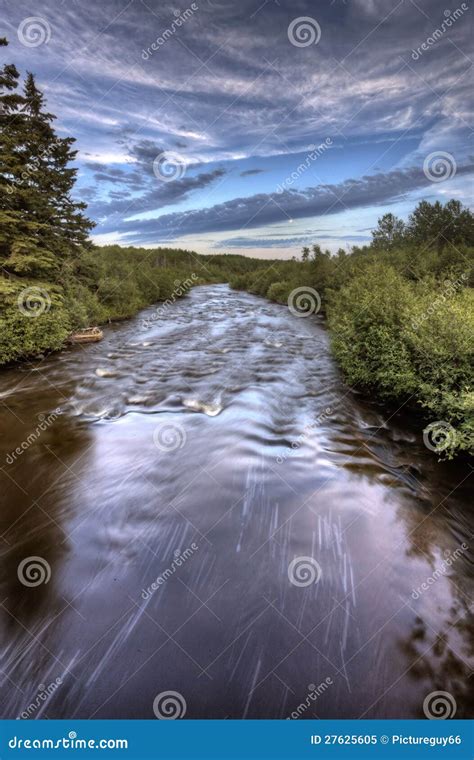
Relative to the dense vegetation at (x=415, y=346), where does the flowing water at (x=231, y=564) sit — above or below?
below

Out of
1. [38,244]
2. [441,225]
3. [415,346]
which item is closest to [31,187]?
[38,244]

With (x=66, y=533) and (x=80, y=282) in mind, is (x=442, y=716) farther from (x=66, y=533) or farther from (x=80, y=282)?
(x=80, y=282)

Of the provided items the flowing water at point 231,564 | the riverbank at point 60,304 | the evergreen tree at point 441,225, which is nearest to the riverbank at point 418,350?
the flowing water at point 231,564

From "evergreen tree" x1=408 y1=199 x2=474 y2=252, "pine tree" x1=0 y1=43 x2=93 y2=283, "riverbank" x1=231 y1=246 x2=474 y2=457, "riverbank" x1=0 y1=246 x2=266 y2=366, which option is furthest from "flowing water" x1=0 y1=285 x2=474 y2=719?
"evergreen tree" x1=408 y1=199 x2=474 y2=252

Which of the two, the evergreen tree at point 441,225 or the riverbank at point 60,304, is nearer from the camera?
the riverbank at point 60,304

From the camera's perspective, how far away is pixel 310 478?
802 centimetres

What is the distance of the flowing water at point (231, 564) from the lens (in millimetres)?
4152

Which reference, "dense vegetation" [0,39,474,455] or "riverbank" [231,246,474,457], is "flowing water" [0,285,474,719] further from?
"dense vegetation" [0,39,474,455]

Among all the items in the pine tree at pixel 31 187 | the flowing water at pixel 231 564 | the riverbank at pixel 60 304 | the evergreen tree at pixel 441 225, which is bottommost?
the flowing water at pixel 231 564

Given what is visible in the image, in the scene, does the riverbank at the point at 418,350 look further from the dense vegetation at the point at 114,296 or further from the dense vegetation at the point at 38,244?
the dense vegetation at the point at 38,244

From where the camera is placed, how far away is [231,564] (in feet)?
19.1

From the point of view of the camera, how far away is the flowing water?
415 cm

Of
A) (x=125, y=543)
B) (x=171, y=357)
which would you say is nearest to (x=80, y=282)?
(x=171, y=357)

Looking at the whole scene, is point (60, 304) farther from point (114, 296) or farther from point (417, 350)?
point (417, 350)
